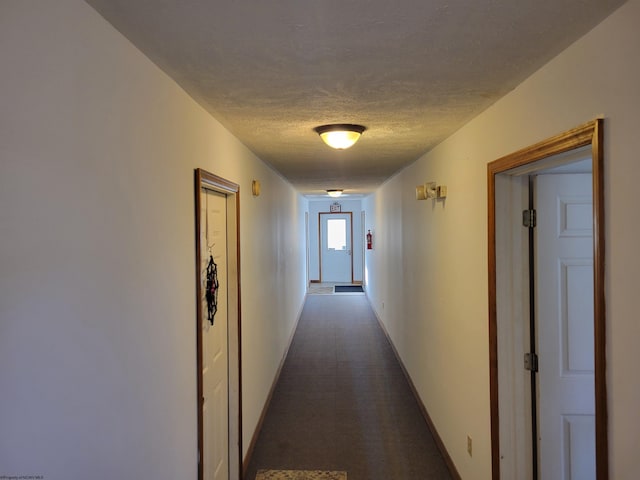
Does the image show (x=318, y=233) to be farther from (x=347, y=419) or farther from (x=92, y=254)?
(x=92, y=254)

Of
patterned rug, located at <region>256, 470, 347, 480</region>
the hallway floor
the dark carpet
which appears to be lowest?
patterned rug, located at <region>256, 470, 347, 480</region>

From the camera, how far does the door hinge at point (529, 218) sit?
209 centimetres

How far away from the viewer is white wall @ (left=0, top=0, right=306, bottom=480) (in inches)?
33.1

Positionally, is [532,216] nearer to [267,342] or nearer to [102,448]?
[102,448]

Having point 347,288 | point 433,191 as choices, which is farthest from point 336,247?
point 433,191

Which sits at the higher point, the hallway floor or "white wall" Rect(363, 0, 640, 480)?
"white wall" Rect(363, 0, 640, 480)

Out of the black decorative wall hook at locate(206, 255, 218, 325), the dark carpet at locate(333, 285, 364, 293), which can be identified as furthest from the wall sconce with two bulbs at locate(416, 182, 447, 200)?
the dark carpet at locate(333, 285, 364, 293)

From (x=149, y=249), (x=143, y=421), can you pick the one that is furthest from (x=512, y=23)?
(x=143, y=421)

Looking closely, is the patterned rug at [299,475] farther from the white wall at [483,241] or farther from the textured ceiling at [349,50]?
the textured ceiling at [349,50]

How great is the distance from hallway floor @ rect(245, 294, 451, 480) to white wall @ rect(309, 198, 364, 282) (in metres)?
5.53

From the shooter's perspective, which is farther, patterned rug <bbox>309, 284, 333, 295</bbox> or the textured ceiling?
patterned rug <bbox>309, 284, 333, 295</bbox>

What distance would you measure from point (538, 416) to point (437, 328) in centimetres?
123

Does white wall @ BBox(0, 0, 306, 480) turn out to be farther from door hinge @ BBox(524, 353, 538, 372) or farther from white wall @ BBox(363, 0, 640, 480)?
door hinge @ BBox(524, 353, 538, 372)

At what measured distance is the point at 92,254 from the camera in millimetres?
1096
